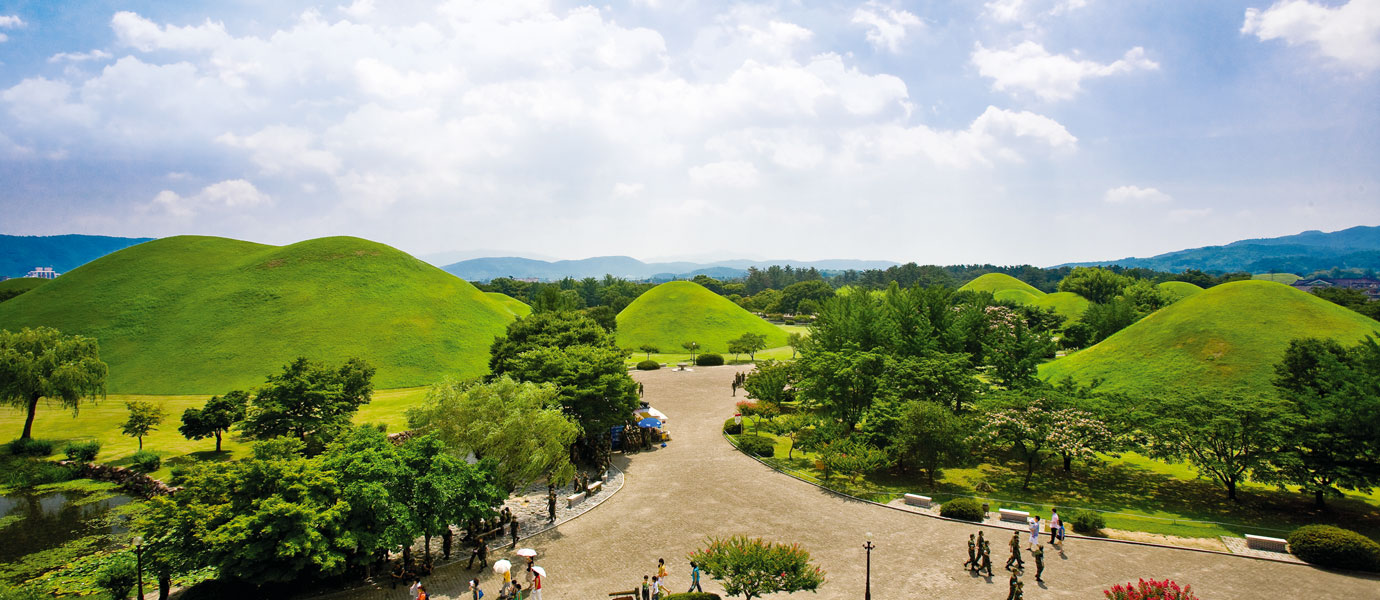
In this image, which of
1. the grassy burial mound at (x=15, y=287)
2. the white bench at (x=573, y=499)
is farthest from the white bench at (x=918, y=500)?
the grassy burial mound at (x=15, y=287)

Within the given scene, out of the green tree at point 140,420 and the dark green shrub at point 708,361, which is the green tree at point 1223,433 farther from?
the green tree at point 140,420

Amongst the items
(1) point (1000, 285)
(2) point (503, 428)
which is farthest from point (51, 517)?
(1) point (1000, 285)

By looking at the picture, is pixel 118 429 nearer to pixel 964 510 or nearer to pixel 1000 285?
pixel 964 510

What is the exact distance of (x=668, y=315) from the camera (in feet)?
321

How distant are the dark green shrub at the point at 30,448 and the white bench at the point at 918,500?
4967 centimetres

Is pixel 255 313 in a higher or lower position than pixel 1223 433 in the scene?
higher

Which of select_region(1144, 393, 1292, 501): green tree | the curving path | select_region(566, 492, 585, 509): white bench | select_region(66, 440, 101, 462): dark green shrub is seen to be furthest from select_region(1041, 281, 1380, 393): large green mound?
select_region(66, 440, 101, 462): dark green shrub

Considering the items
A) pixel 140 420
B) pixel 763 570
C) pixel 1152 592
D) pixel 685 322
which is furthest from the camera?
pixel 685 322

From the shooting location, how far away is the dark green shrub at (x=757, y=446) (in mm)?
34281

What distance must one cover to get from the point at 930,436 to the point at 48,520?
41.4 m

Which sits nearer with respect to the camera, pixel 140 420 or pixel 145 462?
pixel 145 462

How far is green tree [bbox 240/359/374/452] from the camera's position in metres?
31.4

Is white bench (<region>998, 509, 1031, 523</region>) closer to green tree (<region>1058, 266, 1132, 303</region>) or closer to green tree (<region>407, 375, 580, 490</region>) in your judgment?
green tree (<region>407, 375, 580, 490</region>)

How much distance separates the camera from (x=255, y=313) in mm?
69438
